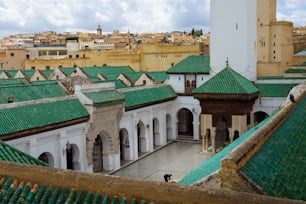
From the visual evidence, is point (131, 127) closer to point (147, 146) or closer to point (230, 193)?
point (147, 146)

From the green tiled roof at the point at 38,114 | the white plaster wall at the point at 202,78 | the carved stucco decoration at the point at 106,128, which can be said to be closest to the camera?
the green tiled roof at the point at 38,114

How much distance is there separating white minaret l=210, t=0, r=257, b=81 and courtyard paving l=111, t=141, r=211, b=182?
3725 mm

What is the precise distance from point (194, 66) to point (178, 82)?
1.01 m

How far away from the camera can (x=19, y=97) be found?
13578 mm

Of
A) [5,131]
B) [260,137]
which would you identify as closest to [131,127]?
[5,131]

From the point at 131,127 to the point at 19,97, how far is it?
411cm

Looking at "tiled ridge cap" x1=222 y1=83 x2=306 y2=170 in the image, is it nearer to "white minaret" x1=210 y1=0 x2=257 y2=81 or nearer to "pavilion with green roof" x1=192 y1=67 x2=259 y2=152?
"pavilion with green roof" x1=192 y1=67 x2=259 y2=152

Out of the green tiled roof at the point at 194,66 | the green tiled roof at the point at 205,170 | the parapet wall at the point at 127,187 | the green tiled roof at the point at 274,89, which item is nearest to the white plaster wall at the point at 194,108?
the green tiled roof at the point at 194,66

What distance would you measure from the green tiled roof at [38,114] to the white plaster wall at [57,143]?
0.92 feet

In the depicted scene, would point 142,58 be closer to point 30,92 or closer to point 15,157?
point 30,92

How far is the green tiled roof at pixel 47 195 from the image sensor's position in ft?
10.5

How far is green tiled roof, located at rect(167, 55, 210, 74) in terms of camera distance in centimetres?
1816

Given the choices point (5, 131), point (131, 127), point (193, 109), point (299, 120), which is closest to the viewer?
point (299, 120)

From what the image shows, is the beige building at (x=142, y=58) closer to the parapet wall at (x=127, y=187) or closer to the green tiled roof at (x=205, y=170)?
the green tiled roof at (x=205, y=170)
